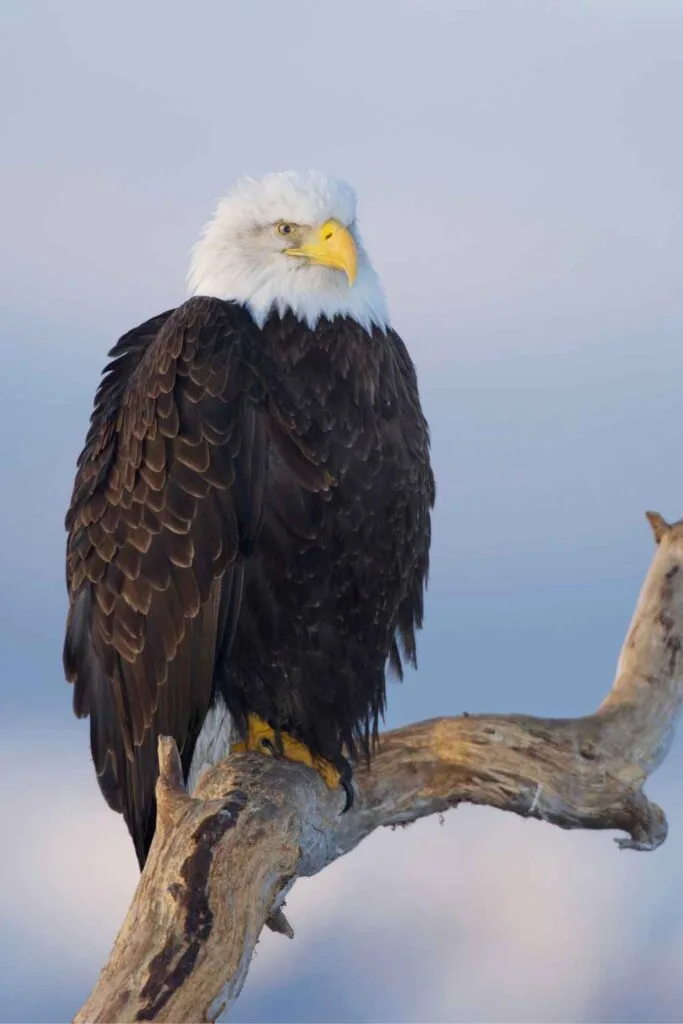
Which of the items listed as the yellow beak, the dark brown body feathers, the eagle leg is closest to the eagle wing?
the dark brown body feathers

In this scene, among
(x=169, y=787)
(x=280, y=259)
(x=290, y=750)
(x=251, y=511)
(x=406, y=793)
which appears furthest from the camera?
(x=406, y=793)

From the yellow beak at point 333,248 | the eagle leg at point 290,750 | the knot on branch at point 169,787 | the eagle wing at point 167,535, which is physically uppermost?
the yellow beak at point 333,248

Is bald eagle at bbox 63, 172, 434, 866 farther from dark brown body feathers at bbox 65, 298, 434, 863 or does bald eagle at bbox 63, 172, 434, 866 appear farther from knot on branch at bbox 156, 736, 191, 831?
knot on branch at bbox 156, 736, 191, 831

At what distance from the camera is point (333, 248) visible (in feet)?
23.1

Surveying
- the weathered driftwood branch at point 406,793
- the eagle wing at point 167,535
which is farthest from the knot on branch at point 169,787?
the eagle wing at point 167,535

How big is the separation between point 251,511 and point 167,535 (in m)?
0.43

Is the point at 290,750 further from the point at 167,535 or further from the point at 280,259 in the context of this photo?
the point at 280,259

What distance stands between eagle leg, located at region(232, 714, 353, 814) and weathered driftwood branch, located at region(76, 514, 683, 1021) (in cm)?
8

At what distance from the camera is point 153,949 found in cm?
568

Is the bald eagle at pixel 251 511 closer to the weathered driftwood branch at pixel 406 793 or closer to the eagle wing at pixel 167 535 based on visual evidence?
the eagle wing at pixel 167 535

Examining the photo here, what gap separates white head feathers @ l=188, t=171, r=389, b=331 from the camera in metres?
7.12

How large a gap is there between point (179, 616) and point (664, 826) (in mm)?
2923

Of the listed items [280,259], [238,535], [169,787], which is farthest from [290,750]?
[280,259]

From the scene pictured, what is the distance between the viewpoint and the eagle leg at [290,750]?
7.35 meters
